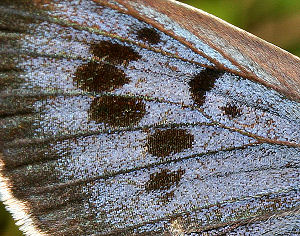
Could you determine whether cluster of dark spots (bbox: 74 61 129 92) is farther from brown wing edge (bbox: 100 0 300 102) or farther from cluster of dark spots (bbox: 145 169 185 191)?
cluster of dark spots (bbox: 145 169 185 191)

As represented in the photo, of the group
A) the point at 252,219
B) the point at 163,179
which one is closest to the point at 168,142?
the point at 163,179

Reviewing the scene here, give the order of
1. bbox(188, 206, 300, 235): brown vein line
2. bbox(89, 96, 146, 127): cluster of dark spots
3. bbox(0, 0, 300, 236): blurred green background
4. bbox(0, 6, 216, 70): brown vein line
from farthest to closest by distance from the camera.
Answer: bbox(0, 0, 300, 236): blurred green background → bbox(188, 206, 300, 235): brown vein line → bbox(89, 96, 146, 127): cluster of dark spots → bbox(0, 6, 216, 70): brown vein line

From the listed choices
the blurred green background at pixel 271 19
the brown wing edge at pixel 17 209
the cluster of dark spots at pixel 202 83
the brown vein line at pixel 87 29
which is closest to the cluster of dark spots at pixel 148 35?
the brown vein line at pixel 87 29

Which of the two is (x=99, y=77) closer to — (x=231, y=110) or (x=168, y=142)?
(x=168, y=142)

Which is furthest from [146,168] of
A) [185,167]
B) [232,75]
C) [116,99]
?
[232,75]

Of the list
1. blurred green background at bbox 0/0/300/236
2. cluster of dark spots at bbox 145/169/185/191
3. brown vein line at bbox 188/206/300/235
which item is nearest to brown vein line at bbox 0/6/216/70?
cluster of dark spots at bbox 145/169/185/191

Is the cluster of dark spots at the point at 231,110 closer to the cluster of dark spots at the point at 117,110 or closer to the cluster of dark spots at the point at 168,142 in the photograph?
the cluster of dark spots at the point at 168,142
